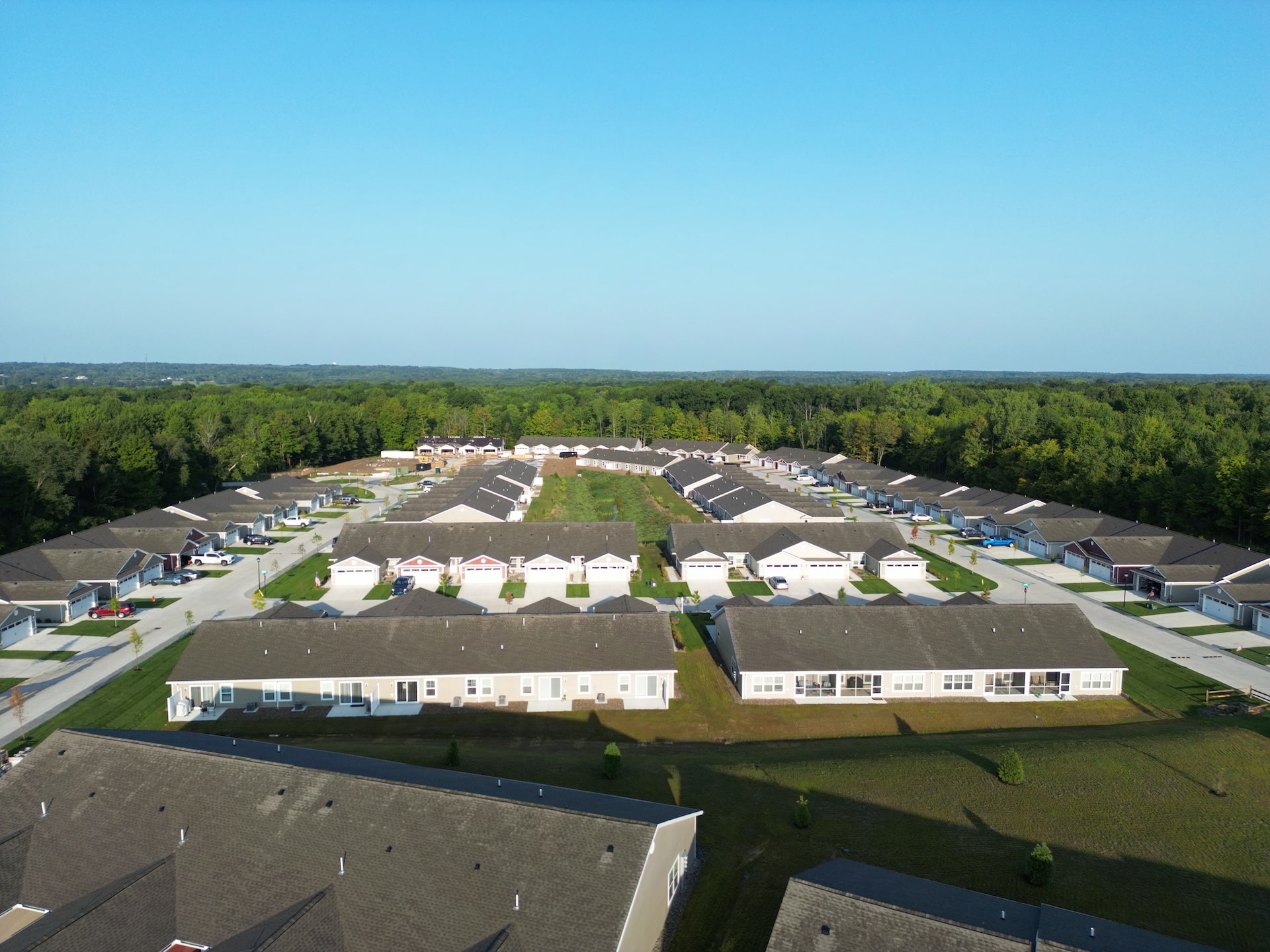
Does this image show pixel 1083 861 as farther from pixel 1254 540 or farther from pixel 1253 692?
pixel 1254 540

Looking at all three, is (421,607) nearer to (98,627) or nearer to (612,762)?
(98,627)

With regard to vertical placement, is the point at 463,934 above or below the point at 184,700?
above

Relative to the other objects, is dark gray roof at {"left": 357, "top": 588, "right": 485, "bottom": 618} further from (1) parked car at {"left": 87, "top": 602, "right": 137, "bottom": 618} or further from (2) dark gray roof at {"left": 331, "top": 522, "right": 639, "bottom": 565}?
(1) parked car at {"left": 87, "top": 602, "right": 137, "bottom": 618}

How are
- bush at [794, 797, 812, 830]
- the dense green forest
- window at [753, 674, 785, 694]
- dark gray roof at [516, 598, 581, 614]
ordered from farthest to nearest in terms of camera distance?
1. the dense green forest
2. dark gray roof at [516, 598, 581, 614]
3. window at [753, 674, 785, 694]
4. bush at [794, 797, 812, 830]

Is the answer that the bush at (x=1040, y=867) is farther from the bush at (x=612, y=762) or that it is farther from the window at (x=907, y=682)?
the window at (x=907, y=682)

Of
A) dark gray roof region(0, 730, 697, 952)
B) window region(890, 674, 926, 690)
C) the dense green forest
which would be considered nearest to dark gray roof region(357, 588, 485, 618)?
dark gray roof region(0, 730, 697, 952)

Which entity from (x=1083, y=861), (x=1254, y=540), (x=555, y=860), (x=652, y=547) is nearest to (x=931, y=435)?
(x=1254, y=540)
